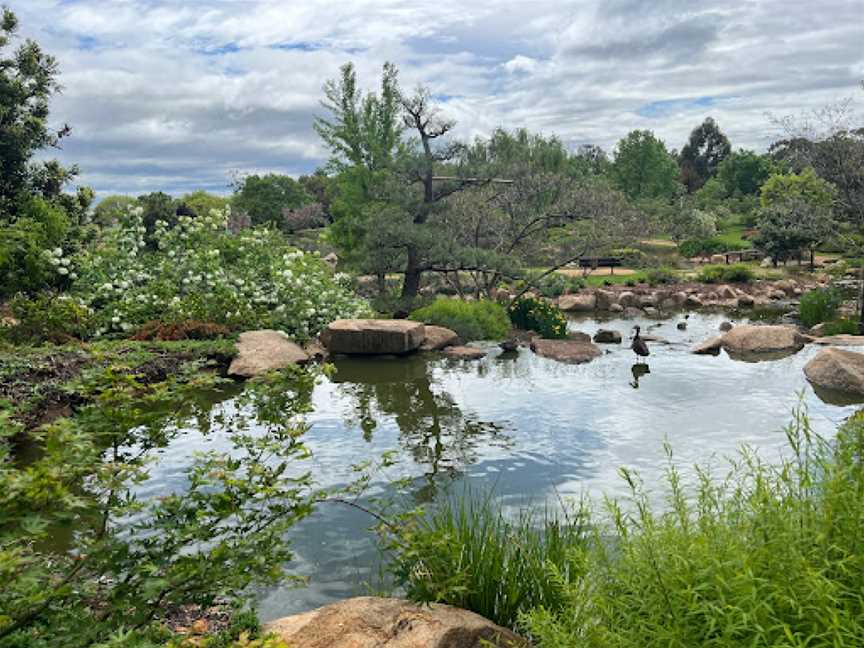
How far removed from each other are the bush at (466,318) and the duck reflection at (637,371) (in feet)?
15.6

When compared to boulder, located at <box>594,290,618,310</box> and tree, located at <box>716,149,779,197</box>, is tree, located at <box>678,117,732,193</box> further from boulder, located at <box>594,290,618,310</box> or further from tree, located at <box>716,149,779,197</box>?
boulder, located at <box>594,290,618,310</box>

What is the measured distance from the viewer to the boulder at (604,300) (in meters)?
28.2

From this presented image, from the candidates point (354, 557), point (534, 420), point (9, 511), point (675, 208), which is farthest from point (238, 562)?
point (675, 208)

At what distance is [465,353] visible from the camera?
56.7 feet

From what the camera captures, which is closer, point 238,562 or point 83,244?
point 238,562

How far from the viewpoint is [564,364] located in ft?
53.4

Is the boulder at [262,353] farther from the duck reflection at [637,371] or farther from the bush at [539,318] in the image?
the bush at [539,318]

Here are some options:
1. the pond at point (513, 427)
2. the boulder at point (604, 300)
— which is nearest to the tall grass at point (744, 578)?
the pond at point (513, 427)

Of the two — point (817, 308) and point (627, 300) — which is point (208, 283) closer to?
point (627, 300)

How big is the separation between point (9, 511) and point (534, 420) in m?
9.12

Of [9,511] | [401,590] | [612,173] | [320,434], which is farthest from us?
[612,173]

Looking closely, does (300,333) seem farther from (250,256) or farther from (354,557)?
(354,557)

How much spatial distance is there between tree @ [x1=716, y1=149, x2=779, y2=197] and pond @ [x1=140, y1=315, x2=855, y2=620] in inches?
2221

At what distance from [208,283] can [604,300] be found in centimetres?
1599
